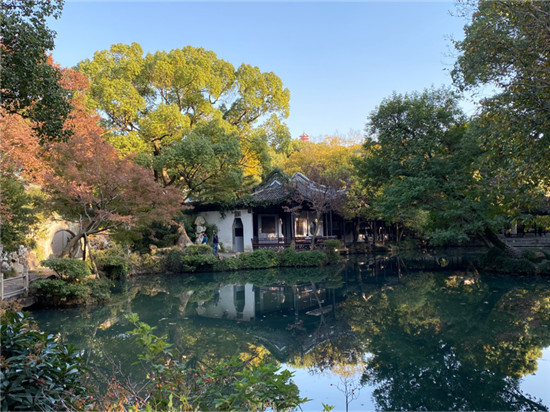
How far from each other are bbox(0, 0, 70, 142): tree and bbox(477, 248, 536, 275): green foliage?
14017 millimetres

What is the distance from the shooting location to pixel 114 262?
43.3ft

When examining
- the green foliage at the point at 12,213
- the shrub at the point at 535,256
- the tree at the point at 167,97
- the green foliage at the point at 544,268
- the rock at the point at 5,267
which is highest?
the tree at the point at 167,97

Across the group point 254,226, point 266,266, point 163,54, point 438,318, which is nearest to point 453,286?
point 438,318

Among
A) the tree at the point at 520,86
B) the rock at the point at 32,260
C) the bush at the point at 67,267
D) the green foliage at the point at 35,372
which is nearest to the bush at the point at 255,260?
the rock at the point at 32,260

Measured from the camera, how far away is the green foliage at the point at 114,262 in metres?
13.3

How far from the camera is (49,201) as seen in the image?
1039cm

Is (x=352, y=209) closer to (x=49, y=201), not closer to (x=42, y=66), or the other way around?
(x=49, y=201)

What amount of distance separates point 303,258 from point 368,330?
9.90 m

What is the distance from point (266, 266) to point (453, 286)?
8.02 m

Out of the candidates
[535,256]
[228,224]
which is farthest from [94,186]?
[535,256]

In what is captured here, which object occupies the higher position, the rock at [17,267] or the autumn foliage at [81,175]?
the autumn foliage at [81,175]

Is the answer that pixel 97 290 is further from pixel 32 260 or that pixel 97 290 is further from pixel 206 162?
pixel 206 162

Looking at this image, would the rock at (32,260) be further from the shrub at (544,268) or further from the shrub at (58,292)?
the shrub at (544,268)

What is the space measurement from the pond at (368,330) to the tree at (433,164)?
2.16 m
